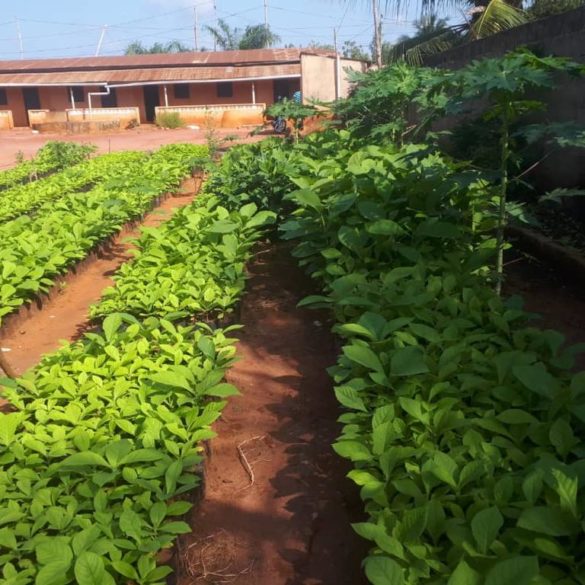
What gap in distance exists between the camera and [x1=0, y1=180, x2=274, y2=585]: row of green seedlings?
1.99m

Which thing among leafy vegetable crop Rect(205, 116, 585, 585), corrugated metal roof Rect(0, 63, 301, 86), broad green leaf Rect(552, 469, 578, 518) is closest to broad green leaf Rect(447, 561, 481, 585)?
leafy vegetable crop Rect(205, 116, 585, 585)

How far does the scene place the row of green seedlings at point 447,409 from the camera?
1652 millimetres

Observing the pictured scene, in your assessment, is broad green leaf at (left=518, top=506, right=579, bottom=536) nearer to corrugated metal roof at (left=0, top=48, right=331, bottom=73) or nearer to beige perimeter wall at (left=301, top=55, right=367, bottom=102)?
beige perimeter wall at (left=301, top=55, right=367, bottom=102)

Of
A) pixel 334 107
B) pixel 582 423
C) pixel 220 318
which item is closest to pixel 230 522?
pixel 582 423

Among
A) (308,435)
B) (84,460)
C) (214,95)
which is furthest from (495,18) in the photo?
(214,95)

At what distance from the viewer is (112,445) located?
242cm

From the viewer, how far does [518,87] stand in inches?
121

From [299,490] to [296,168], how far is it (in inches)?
161

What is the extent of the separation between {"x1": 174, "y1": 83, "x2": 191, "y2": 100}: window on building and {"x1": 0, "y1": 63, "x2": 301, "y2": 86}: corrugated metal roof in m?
0.68

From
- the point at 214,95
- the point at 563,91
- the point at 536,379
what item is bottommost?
the point at 536,379

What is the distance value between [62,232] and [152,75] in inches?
1055

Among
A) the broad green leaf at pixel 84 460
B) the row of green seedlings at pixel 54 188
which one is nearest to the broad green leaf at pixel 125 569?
the broad green leaf at pixel 84 460

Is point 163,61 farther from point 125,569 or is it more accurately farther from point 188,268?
point 125,569

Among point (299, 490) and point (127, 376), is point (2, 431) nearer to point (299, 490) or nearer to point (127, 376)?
point (127, 376)
